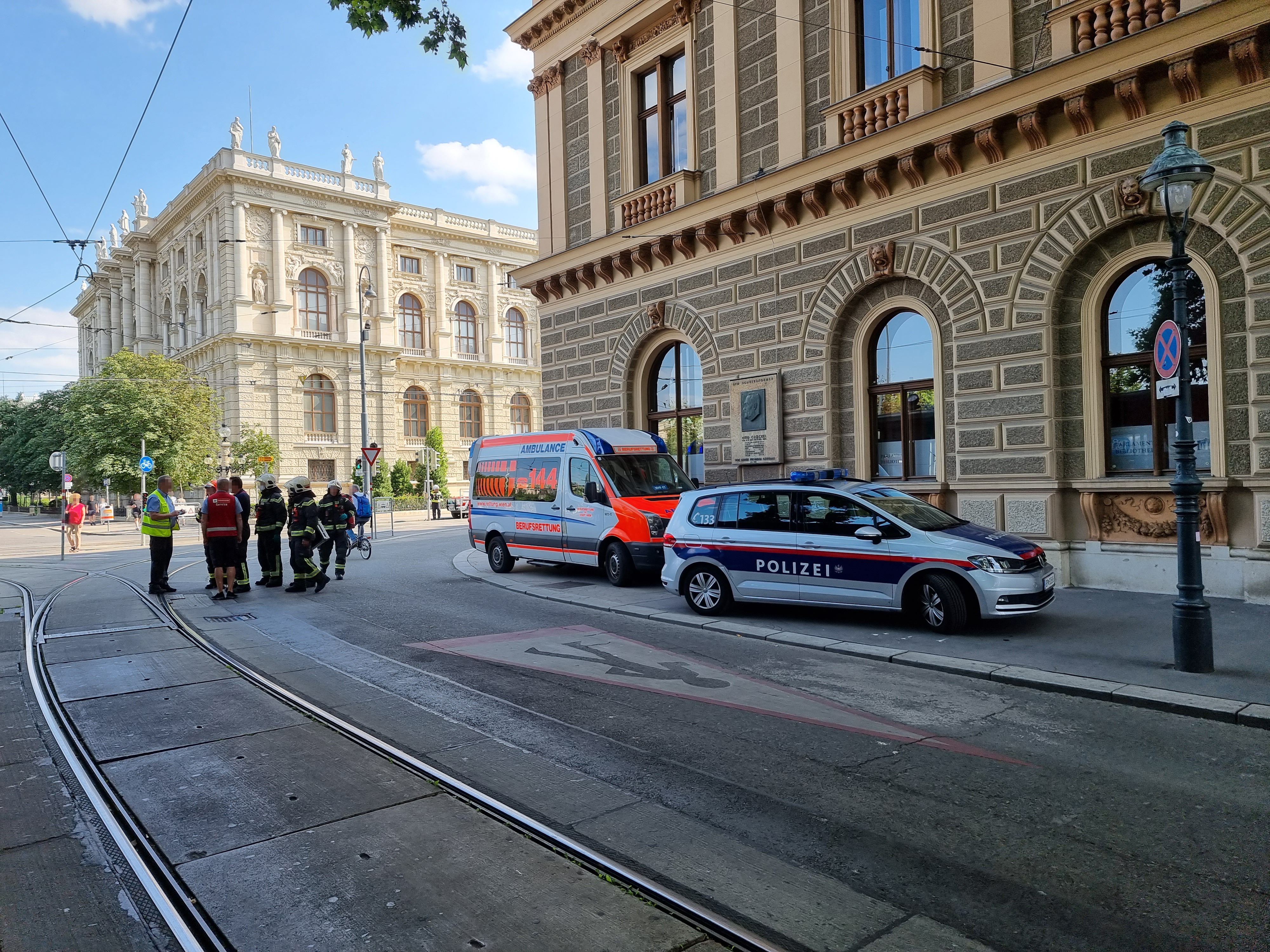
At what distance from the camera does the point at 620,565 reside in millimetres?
14289

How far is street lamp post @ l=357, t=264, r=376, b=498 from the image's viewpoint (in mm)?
32656

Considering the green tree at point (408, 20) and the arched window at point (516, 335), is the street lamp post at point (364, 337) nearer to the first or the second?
the arched window at point (516, 335)

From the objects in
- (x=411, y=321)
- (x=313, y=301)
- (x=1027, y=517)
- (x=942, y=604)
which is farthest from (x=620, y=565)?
(x=411, y=321)

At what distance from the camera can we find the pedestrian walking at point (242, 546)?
552 inches

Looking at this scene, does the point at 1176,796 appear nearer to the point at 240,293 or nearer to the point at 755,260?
the point at 755,260

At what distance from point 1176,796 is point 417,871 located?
4299mm

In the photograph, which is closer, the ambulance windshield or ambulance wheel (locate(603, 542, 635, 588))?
ambulance wheel (locate(603, 542, 635, 588))

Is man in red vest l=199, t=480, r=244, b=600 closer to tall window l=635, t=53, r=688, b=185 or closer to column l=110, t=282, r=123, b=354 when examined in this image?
tall window l=635, t=53, r=688, b=185

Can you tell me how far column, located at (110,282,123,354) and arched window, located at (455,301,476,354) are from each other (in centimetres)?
3001

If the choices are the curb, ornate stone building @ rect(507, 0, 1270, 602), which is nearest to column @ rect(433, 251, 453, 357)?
ornate stone building @ rect(507, 0, 1270, 602)

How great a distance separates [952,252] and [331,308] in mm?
47339

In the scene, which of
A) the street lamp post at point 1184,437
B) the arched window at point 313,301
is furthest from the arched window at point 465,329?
the street lamp post at point 1184,437

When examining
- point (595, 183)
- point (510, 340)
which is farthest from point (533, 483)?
point (510, 340)

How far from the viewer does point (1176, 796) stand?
5008 mm
